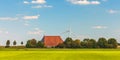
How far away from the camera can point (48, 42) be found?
634 ft

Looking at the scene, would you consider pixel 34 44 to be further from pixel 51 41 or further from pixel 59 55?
pixel 59 55

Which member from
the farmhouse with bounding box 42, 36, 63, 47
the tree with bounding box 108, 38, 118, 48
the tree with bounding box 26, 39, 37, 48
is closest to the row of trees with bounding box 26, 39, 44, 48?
the tree with bounding box 26, 39, 37, 48

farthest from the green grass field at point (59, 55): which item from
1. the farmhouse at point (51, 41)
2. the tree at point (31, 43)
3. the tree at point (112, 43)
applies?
the farmhouse at point (51, 41)

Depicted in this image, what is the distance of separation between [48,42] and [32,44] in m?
50.4

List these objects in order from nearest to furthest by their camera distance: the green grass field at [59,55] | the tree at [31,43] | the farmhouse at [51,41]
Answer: the green grass field at [59,55]
the tree at [31,43]
the farmhouse at [51,41]

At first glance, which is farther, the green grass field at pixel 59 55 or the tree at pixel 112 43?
the tree at pixel 112 43

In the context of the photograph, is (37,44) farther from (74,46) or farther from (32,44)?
(74,46)

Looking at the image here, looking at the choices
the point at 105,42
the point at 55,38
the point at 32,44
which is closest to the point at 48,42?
the point at 55,38

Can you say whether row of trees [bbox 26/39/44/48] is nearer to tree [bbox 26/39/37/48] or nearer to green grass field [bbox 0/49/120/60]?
tree [bbox 26/39/37/48]

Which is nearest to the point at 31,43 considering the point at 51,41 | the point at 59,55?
the point at 51,41

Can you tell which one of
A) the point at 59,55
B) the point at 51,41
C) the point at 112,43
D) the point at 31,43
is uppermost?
the point at 51,41

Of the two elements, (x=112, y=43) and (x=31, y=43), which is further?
(x=31, y=43)

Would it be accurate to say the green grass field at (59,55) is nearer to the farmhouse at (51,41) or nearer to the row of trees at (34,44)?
the row of trees at (34,44)

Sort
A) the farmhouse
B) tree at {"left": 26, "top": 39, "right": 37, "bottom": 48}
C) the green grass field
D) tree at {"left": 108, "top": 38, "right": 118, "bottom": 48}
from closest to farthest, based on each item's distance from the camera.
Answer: the green grass field
tree at {"left": 108, "top": 38, "right": 118, "bottom": 48}
tree at {"left": 26, "top": 39, "right": 37, "bottom": 48}
the farmhouse
